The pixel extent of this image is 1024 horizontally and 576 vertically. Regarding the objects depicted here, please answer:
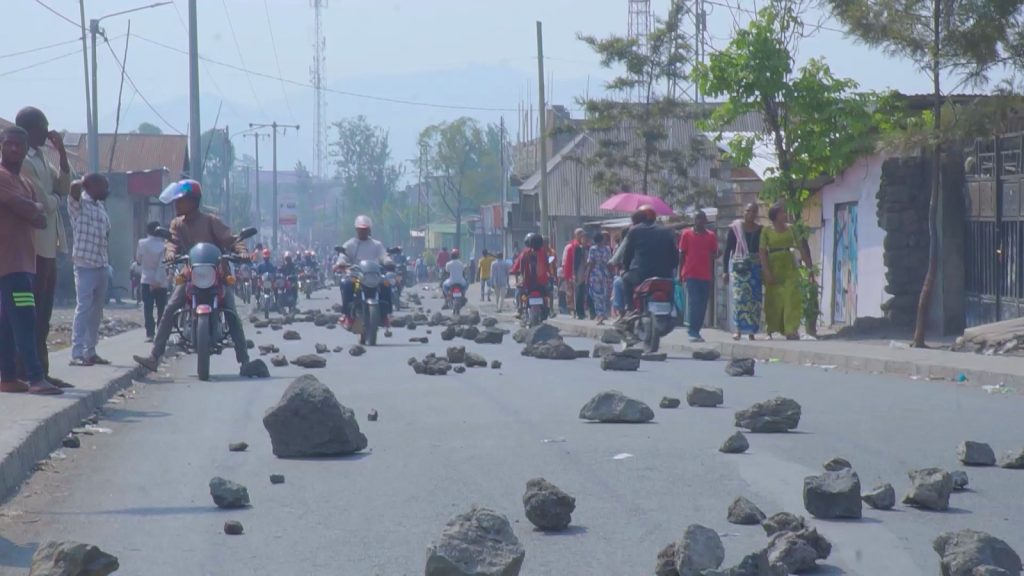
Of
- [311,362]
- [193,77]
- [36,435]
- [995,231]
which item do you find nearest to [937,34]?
[995,231]

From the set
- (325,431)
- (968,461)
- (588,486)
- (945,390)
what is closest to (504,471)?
(588,486)

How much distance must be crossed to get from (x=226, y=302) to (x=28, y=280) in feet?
12.9

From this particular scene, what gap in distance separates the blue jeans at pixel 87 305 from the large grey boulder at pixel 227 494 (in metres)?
6.40

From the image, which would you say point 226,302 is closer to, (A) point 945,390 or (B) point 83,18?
(A) point 945,390

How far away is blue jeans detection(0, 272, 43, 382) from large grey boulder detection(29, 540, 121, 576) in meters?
Answer: 5.05

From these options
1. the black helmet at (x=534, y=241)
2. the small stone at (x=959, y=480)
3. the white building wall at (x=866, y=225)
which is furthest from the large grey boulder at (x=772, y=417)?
the black helmet at (x=534, y=241)

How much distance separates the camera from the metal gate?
17047 mm

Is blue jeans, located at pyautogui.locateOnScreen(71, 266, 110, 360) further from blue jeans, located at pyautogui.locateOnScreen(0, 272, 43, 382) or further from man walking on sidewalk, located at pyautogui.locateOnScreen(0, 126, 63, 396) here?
man walking on sidewalk, located at pyautogui.locateOnScreen(0, 126, 63, 396)

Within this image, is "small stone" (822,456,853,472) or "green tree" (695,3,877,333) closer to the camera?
"small stone" (822,456,853,472)

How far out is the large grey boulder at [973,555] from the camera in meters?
4.65

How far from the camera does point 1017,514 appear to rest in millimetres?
6086

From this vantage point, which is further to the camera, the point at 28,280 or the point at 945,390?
the point at 945,390

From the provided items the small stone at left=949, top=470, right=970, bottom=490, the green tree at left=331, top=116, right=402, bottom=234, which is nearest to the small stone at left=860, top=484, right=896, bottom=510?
the small stone at left=949, top=470, right=970, bottom=490

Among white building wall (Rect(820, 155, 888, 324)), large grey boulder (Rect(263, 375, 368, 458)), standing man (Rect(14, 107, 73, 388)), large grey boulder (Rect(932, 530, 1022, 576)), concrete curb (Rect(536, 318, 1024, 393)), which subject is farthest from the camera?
white building wall (Rect(820, 155, 888, 324))
